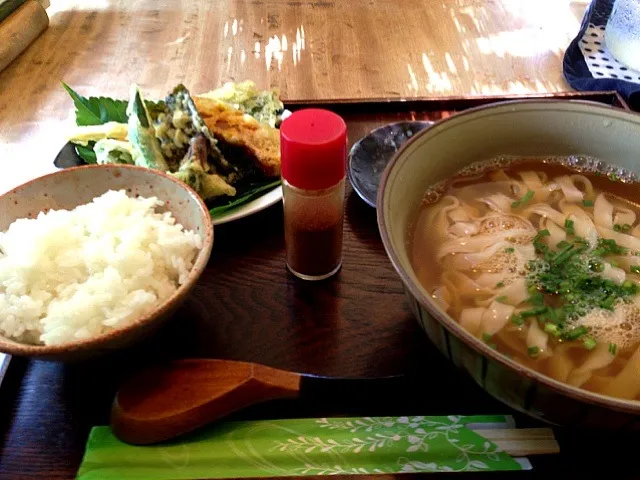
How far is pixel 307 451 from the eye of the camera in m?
0.95

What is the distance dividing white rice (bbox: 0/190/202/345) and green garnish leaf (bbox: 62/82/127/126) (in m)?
0.59

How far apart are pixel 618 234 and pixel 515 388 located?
0.56 m

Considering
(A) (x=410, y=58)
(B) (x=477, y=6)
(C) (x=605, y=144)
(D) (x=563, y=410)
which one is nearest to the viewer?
(D) (x=563, y=410)

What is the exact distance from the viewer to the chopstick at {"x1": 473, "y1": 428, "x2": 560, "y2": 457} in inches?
37.3

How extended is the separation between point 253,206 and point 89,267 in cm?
46

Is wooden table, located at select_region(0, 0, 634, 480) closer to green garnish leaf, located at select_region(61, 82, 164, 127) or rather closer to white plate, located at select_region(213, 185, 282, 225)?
white plate, located at select_region(213, 185, 282, 225)

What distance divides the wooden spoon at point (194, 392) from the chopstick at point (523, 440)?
0.64 feet

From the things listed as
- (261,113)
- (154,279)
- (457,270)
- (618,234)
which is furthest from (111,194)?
(618,234)

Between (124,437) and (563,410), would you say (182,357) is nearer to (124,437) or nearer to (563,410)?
(124,437)

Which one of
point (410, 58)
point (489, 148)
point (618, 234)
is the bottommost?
→ point (410, 58)

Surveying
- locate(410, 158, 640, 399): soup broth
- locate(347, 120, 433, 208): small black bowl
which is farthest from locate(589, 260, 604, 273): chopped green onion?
locate(347, 120, 433, 208): small black bowl

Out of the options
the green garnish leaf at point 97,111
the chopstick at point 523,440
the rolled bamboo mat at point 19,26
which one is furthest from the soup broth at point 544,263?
the rolled bamboo mat at point 19,26

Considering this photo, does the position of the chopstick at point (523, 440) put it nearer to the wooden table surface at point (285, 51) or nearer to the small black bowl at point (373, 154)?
the small black bowl at point (373, 154)

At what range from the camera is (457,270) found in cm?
111
